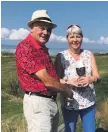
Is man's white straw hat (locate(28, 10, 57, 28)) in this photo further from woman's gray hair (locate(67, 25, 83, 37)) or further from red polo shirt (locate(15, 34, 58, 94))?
woman's gray hair (locate(67, 25, 83, 37))

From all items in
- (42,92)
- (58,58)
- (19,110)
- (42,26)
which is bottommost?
(19,110)

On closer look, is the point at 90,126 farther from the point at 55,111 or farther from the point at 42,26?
the point at 42,26

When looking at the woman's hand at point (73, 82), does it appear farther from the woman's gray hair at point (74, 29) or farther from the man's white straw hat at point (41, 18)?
the man's white straw hat at point (41, 18)

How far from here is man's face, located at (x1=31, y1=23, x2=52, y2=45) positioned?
12.5 feet

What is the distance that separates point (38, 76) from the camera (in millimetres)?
3664

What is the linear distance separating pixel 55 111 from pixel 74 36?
923 millimetres

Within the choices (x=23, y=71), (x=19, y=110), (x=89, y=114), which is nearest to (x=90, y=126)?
(x=89, y=114)

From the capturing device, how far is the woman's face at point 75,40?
14.2 feet

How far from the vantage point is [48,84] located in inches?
145

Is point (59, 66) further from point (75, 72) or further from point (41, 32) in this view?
point (41, 32)

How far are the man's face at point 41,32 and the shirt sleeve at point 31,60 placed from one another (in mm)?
149

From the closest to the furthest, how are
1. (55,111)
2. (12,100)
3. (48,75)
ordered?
→ (48,75) → (55,111) → (12,100)

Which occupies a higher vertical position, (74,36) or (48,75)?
(74,36)

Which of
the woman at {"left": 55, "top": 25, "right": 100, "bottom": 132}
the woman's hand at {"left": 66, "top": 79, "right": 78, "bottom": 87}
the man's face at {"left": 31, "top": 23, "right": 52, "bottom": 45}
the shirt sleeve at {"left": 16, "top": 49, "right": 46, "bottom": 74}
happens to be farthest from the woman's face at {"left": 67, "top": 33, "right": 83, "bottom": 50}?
the shirt sleeve at {"left": 16, "top": 49, "right": 46, "bottom": 74}
